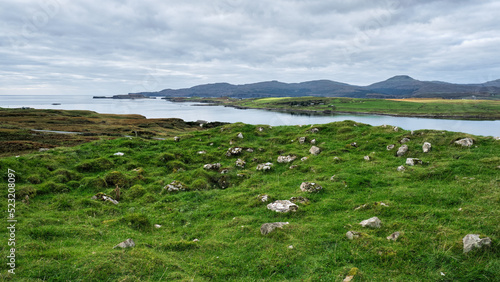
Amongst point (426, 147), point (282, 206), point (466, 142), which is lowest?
point (282, 206)

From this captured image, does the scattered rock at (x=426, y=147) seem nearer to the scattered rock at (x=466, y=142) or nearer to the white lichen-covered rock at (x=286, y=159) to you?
the scattered rock at (x=466, y=142)

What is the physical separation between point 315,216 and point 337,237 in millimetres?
2280

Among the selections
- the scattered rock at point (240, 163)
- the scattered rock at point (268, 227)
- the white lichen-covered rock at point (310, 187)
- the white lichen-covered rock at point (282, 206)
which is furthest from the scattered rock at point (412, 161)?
the scattered rock at point (240, 163)

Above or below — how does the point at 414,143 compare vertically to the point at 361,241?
above

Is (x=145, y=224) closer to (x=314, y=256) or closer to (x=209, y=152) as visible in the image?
(x=314, y=256)

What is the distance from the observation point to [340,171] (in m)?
18.6

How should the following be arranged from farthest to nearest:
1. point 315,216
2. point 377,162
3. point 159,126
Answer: point 159,126 → point 377,162 → point 315,216

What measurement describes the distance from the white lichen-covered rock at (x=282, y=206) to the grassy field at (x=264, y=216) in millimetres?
344

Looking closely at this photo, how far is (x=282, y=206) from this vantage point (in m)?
14.0

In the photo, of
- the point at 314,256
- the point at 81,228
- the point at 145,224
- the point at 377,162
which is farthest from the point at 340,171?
the point at 81,228

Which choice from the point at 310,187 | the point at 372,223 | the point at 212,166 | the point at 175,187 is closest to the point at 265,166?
the point at 212,166

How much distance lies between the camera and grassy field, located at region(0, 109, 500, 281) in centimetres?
873

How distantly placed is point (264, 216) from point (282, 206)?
48.9 inches

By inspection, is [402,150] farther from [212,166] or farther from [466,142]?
[212,166]
